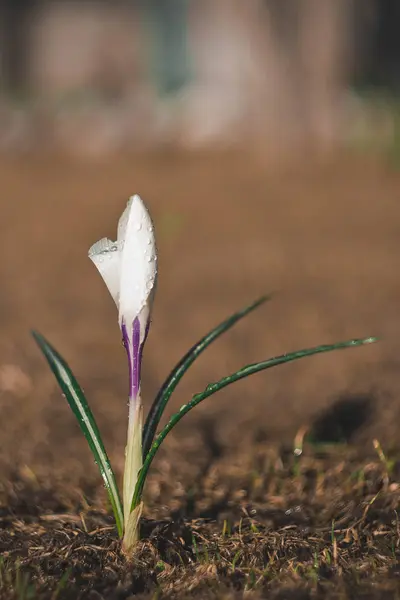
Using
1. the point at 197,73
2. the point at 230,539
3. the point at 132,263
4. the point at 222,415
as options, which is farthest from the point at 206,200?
the point at 197,73

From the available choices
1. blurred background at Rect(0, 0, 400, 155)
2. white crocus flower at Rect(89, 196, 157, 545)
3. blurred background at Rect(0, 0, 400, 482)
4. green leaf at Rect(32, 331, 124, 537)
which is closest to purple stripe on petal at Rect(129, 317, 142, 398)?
white crocus flower at Rect(89, 196, 157, 545)

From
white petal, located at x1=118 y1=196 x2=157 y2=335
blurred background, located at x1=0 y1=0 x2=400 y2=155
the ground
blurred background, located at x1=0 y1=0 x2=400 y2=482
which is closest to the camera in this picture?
white petal, located at x1=118 y1=196 x2=157 y2=335

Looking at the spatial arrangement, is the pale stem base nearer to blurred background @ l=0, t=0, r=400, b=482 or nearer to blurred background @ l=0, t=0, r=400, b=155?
blurred background @ l=0, t=0, r=400, b=482

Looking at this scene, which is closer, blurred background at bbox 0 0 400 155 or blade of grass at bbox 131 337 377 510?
blade of grass at bbox 131 337 377 510

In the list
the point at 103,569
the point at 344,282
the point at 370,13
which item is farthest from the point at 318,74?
the point at 103,569

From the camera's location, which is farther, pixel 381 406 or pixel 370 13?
pixel 370 13

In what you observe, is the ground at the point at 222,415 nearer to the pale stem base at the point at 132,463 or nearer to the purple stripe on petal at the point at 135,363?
the pale stem base at the point at 132,463

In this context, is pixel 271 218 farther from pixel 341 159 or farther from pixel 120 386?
pixel 120 386

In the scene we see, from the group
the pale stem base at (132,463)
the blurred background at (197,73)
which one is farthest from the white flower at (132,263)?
the blurred background at (197,73)
